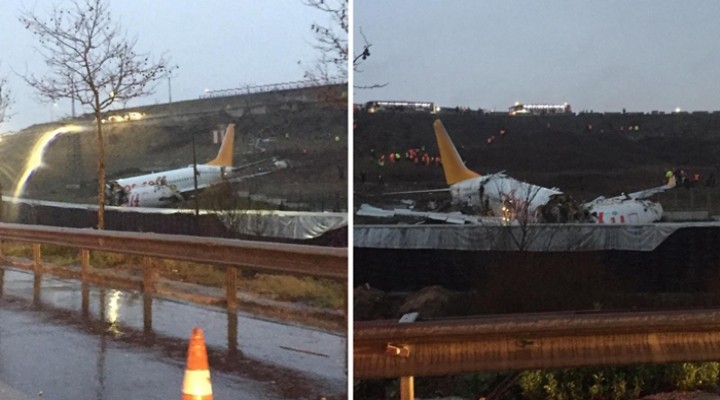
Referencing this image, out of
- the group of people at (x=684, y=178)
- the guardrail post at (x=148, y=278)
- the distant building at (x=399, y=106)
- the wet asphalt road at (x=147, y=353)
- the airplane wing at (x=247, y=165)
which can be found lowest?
the wet asphalt road at (x=147, y=353)

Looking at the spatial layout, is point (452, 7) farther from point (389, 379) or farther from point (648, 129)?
point (389, 379)

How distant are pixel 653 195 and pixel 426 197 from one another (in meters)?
0.70

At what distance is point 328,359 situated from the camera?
2.44 meters

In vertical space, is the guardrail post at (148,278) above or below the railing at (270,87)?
below

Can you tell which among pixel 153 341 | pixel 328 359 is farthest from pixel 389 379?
pixel 153 341

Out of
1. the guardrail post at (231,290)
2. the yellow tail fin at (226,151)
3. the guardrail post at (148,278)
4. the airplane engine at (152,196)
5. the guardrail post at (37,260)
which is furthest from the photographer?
the guardrail post at (37,260)

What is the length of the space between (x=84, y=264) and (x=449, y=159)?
2.95 meters

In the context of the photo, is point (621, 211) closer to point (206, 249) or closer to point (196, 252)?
point (206, 249)

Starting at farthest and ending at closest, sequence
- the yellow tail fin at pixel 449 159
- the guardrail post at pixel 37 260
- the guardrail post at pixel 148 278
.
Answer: the guardrail post at pixel 37 260
the guardrail post at pixel 148 278
the yellow tail fin at pixel 449 159

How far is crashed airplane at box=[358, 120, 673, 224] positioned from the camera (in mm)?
2061

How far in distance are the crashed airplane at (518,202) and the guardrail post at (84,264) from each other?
2572 mm

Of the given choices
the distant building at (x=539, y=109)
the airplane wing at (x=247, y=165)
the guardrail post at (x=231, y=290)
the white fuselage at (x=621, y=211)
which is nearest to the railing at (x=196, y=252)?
the guardrail post at (x=231, y=290)

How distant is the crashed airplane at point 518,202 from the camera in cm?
206

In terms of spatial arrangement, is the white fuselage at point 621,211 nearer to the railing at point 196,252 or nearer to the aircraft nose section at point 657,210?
the aircraft nose section at point 657,210
